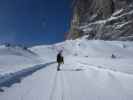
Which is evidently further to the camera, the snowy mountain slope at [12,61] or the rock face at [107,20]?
the rock face at [107,20]

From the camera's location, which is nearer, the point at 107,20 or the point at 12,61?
the point at 12,61

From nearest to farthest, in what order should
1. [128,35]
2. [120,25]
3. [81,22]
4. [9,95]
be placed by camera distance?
[9,95], [128,35], [120,25], [81,22]

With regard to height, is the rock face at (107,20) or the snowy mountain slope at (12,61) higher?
the rock face at (107,20)

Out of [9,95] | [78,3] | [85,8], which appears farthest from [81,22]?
[9,95]

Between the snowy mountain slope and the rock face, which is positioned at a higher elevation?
Answer: the rock face

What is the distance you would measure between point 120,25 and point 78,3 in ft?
231

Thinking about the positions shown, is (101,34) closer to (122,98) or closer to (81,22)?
(81,22)

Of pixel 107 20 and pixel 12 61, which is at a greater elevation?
pixel 107 20

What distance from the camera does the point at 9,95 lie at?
21.4ft

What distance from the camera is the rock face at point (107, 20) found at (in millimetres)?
91194

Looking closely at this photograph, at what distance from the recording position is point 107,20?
104m

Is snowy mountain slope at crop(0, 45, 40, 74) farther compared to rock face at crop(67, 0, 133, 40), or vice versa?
rock face at crop(67, 0, 133, 40)

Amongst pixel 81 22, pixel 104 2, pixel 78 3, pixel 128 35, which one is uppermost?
pixel 78 3

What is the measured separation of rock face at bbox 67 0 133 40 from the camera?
91194 mm
